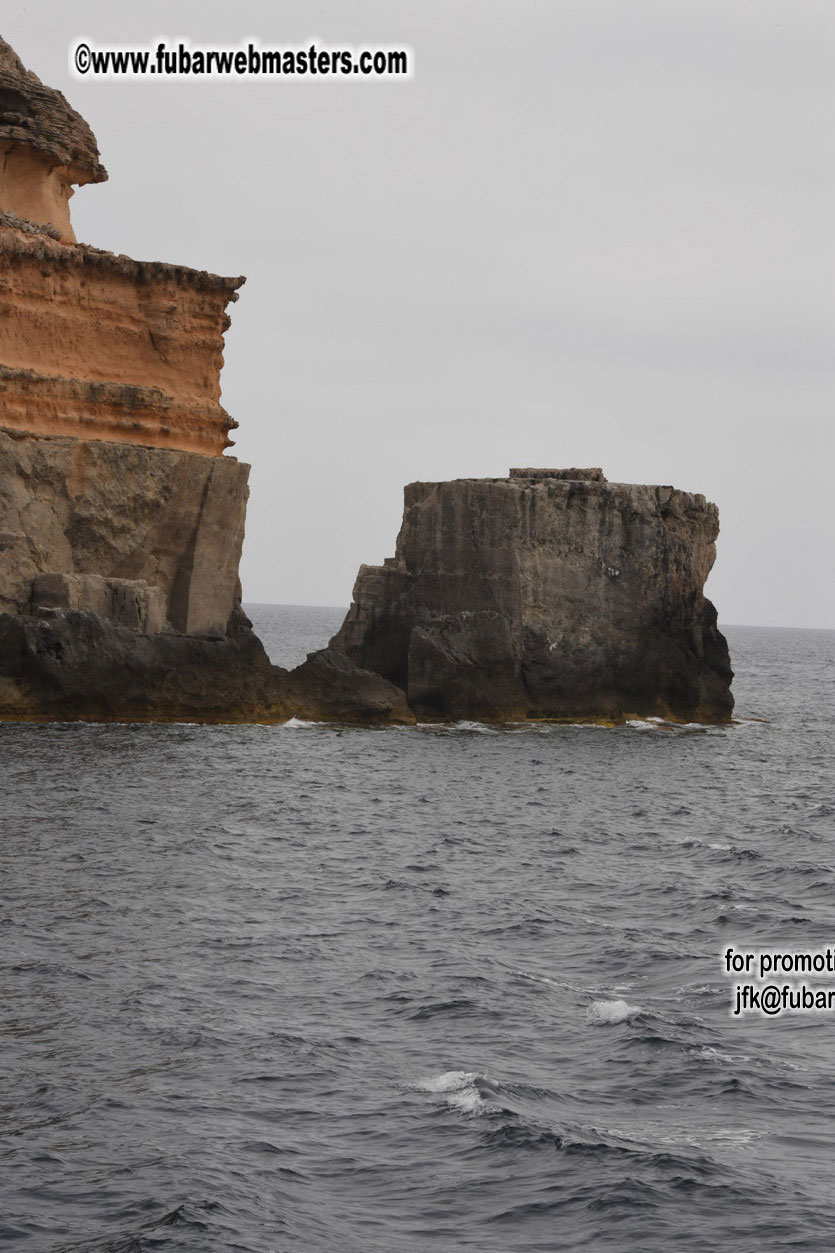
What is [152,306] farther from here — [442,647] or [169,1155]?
[169,1155]

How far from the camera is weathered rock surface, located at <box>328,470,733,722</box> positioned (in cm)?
4597

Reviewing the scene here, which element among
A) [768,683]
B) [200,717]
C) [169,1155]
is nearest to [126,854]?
[169,1155]

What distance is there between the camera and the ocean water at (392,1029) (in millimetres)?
11805

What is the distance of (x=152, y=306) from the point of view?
147 feet

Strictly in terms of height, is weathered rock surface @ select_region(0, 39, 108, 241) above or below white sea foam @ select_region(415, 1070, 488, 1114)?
above

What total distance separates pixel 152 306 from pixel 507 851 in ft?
79.5

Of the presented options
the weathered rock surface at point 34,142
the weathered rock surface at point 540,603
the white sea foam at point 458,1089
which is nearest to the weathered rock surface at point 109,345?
the weathered rock surface at point 34,142

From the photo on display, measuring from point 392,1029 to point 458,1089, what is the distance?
71.9 inches

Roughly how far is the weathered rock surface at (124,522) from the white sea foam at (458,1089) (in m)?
26.5

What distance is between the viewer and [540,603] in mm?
46875

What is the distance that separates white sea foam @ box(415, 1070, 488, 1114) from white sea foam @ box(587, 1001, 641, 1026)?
2.18 metres

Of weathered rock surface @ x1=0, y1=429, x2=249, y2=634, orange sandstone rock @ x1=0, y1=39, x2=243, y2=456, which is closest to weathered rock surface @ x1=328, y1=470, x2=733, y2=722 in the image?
weathered rock surface @ x1=0, y1=429, x2=249, y2=634

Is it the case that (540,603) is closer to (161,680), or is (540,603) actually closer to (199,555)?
(199,555)

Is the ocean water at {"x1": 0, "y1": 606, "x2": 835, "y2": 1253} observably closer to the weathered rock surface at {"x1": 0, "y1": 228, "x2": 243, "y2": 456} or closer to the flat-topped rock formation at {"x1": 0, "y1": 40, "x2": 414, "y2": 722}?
the flat-topped rock formation at {"x1": 0, "y1": 40, "x2": 414, "y2": 722}
